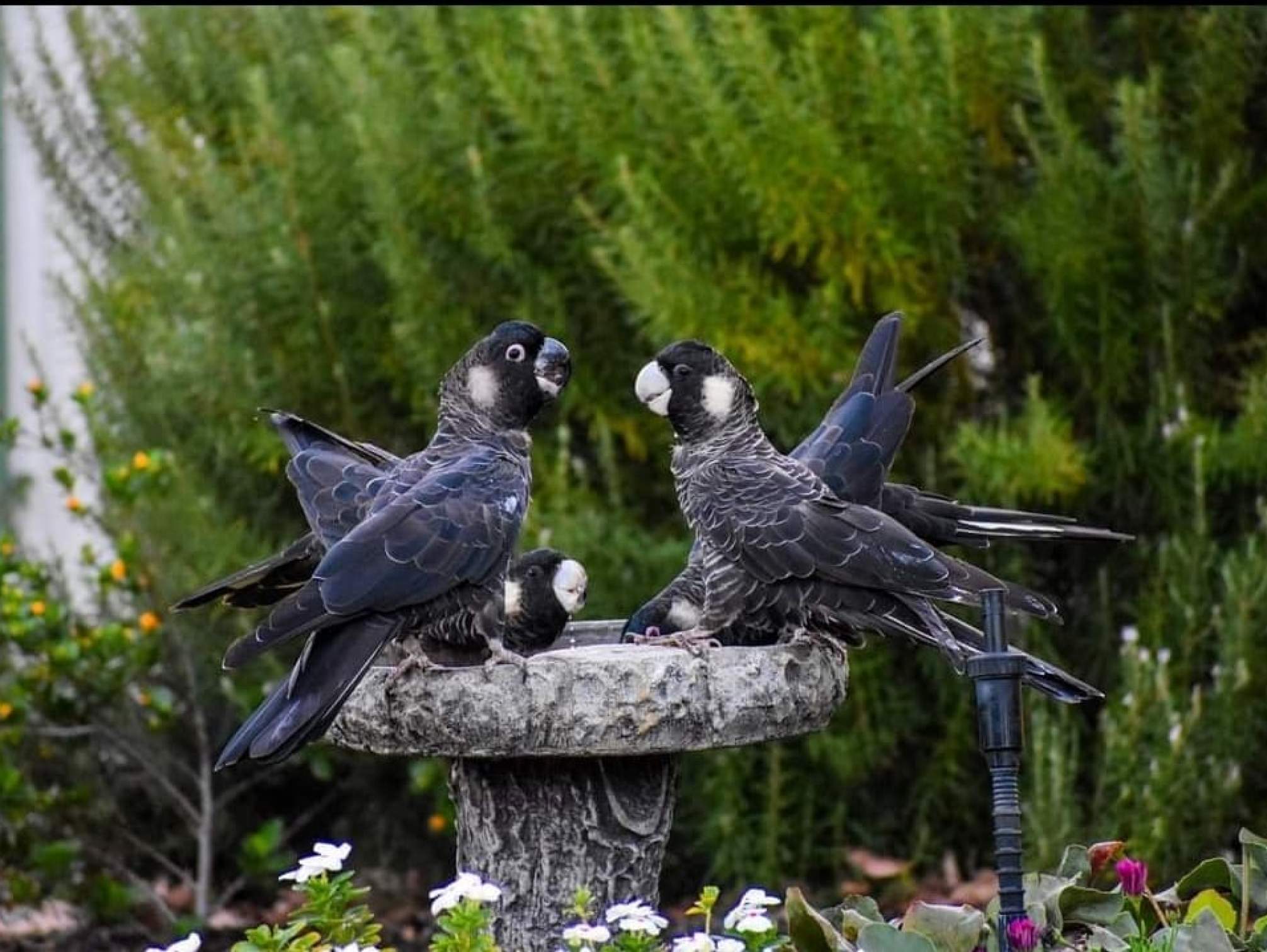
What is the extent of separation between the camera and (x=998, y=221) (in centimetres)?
466

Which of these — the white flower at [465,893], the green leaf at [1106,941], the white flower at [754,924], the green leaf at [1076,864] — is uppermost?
the white flower at [465,893]

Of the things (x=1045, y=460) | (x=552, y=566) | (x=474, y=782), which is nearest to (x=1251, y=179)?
(x=1045, y=460)

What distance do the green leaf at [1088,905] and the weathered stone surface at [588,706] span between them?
0.50 metres

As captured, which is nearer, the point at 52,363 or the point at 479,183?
→ the point at 479,183

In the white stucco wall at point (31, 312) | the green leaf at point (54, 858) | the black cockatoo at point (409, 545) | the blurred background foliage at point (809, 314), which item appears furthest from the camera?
the white stucco wall at point (31, 312)

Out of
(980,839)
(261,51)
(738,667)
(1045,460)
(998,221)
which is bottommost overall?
(980,839)

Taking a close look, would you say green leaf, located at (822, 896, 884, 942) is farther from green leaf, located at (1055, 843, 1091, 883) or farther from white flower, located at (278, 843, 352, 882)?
white flower, located at (278, 843, 352, 882)

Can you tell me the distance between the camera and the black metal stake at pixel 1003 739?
2.44 m

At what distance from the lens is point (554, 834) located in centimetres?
304

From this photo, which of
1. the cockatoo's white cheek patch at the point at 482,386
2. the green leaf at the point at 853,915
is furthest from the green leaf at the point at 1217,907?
the cockatoo's white cheek patch at the point at 482,386

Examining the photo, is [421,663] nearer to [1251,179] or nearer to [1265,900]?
[1265,900]

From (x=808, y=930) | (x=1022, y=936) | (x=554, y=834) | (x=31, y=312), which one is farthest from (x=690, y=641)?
(x=31, y=312)

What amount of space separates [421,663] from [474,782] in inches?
11.8

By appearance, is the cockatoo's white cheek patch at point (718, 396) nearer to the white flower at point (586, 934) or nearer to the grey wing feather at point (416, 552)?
the grey wing feather at point (416, 552)
